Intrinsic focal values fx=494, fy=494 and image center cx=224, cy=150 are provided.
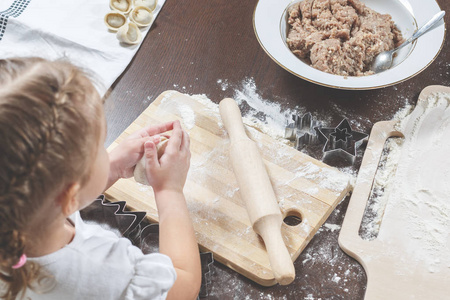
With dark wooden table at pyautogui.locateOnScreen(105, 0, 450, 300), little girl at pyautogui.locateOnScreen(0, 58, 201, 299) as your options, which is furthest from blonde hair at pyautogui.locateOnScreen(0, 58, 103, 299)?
dark wooden table at pyautogui.locateOnScreen(105, 0, 450, 300)

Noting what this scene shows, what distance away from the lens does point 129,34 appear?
145cm

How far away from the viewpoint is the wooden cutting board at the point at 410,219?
95cm

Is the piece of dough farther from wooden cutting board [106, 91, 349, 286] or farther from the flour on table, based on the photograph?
the flour on table

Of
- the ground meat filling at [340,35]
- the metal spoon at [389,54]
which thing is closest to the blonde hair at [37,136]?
the ground meat filling at [340,35]

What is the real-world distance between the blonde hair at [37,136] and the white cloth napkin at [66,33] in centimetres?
75

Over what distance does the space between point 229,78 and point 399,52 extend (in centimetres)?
45

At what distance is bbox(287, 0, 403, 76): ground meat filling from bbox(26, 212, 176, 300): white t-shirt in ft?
2.13

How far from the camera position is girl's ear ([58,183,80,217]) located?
667 millimetres

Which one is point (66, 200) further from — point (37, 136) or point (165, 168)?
point (165, 168)

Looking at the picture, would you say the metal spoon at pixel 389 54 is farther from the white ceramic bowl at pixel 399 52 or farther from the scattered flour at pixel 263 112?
the scattered flour at pixel 263 112

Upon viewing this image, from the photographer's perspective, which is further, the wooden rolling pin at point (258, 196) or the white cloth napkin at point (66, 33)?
the white cloth napkin at point (66, 33)

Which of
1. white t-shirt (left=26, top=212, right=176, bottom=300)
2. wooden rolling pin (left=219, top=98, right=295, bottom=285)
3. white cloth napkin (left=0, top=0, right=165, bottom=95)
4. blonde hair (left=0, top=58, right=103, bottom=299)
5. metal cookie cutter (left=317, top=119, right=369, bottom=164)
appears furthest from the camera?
white cloth napkin (left=0, top=0, right=165, bottom=95)

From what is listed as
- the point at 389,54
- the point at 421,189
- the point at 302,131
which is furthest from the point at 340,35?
the point at 421,189

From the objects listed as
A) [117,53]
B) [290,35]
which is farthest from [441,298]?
[117,53]
